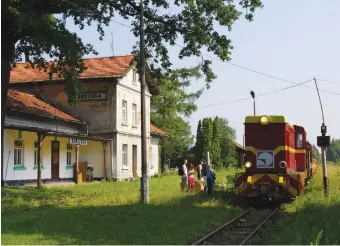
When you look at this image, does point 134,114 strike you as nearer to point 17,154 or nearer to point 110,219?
point 17,154

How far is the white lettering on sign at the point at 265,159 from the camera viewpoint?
1648cm

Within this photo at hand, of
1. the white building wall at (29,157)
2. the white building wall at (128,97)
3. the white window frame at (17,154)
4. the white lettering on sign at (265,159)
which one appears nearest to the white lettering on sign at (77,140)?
the white building wall at (29,157)

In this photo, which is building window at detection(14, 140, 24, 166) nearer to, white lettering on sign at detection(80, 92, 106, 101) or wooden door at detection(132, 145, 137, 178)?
white lettering on sign at detection(80, 92, 106, 101)

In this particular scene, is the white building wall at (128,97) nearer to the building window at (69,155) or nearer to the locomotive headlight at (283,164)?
the building window at (69,155)

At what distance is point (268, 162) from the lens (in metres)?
16.5

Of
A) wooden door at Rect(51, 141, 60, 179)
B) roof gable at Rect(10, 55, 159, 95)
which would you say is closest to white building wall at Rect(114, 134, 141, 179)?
roof gable at Rect(10, 55, 159, 95)

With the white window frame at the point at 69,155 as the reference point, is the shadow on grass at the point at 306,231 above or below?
below

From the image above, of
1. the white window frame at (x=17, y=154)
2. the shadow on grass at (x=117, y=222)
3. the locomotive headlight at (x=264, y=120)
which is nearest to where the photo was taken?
the shadow on grass at (x=117, y=222)

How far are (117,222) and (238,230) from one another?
3067 millimetres

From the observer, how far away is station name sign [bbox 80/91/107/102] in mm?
32156

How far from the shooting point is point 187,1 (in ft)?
63.8

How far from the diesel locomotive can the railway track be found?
0.96 meters

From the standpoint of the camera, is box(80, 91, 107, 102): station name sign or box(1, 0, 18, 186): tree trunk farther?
box(80, 91, 107, 102): station name sign

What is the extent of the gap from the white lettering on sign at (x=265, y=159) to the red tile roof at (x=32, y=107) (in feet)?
44.0
